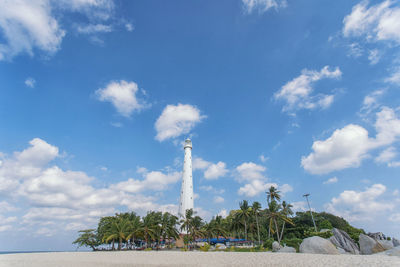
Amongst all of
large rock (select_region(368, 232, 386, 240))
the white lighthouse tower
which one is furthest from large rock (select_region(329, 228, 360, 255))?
the white lighthouse tower

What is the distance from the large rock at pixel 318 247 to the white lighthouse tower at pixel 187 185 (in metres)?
39.3

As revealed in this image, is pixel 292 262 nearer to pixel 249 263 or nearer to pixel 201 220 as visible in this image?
pixel 249 263

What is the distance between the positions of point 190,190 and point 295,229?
29026 millimetres

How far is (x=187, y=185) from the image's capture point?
61969 millimetres

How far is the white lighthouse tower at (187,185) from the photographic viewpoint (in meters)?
59.4

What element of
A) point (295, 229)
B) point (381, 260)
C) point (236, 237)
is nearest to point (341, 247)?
point (381, 260)

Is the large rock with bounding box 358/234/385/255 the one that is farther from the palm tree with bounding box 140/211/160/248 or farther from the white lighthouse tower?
the white lighthouse tower

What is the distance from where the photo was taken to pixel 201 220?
5016 cm

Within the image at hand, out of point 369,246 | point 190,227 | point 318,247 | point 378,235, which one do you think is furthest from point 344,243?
point 190,227

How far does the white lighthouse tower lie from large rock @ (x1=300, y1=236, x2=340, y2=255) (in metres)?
39.3

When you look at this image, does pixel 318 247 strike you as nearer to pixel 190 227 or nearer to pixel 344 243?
pixel 344 243

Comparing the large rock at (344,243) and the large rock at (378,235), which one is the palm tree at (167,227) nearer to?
the large rock at (344,243)

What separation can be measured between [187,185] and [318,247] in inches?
1694

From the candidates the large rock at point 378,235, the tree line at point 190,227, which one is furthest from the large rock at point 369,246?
the tree line at point 190,227
